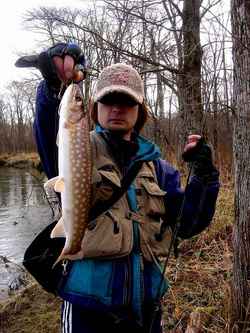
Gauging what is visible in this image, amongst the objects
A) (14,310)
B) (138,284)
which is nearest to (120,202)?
(138,284)

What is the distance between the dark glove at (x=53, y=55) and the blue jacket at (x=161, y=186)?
0.35ft

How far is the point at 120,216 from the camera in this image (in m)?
1.97

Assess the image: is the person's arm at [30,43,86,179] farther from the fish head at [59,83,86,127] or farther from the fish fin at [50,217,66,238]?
the fish fin at [50,217,66,238]

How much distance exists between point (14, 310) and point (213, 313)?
2.26 metres

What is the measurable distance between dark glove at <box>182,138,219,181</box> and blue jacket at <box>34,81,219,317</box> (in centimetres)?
3

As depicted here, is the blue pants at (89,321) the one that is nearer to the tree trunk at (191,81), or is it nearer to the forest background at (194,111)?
the forest background at (194,111)

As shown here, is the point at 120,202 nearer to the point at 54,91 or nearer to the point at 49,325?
the point at 54,91

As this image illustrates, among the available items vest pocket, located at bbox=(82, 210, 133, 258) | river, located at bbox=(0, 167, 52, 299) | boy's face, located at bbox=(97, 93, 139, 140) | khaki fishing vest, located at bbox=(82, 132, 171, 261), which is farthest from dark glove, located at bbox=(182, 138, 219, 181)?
river, located at bbox=(0, 167, 52, 299)

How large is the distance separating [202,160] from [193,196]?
196mm

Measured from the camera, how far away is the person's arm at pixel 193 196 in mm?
2168

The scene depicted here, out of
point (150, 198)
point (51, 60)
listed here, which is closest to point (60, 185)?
point (150, 198)

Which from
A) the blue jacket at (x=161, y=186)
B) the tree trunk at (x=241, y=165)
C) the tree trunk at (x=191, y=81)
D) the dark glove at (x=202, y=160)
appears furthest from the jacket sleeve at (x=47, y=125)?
the tree trunk at (x=191, y=81)

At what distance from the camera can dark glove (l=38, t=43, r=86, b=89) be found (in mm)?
1964

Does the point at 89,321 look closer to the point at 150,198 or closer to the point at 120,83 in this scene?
the point at 150,198
